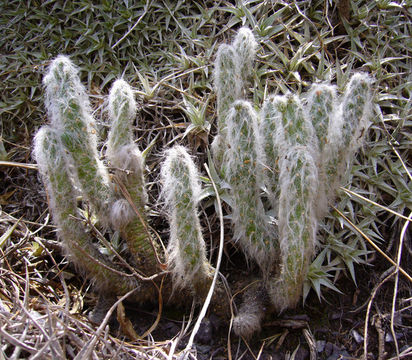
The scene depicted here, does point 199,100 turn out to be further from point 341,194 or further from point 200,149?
point 341,194

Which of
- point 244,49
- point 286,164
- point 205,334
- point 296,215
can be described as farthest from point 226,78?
point 205,334

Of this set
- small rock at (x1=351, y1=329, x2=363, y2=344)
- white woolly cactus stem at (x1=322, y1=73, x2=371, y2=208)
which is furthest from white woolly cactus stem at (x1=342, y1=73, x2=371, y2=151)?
small rock at (x1=351, y1=329, x2=363, y2=344)

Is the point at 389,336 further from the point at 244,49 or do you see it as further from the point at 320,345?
the point at 244,49

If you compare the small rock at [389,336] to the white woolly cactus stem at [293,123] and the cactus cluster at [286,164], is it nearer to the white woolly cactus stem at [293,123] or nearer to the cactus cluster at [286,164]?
the cactus cluster at [286,164]

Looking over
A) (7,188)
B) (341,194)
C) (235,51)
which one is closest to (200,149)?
(235,51)

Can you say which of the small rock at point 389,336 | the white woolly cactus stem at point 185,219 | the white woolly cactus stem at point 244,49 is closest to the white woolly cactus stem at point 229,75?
the white woolly cactus stem at point 244,49
